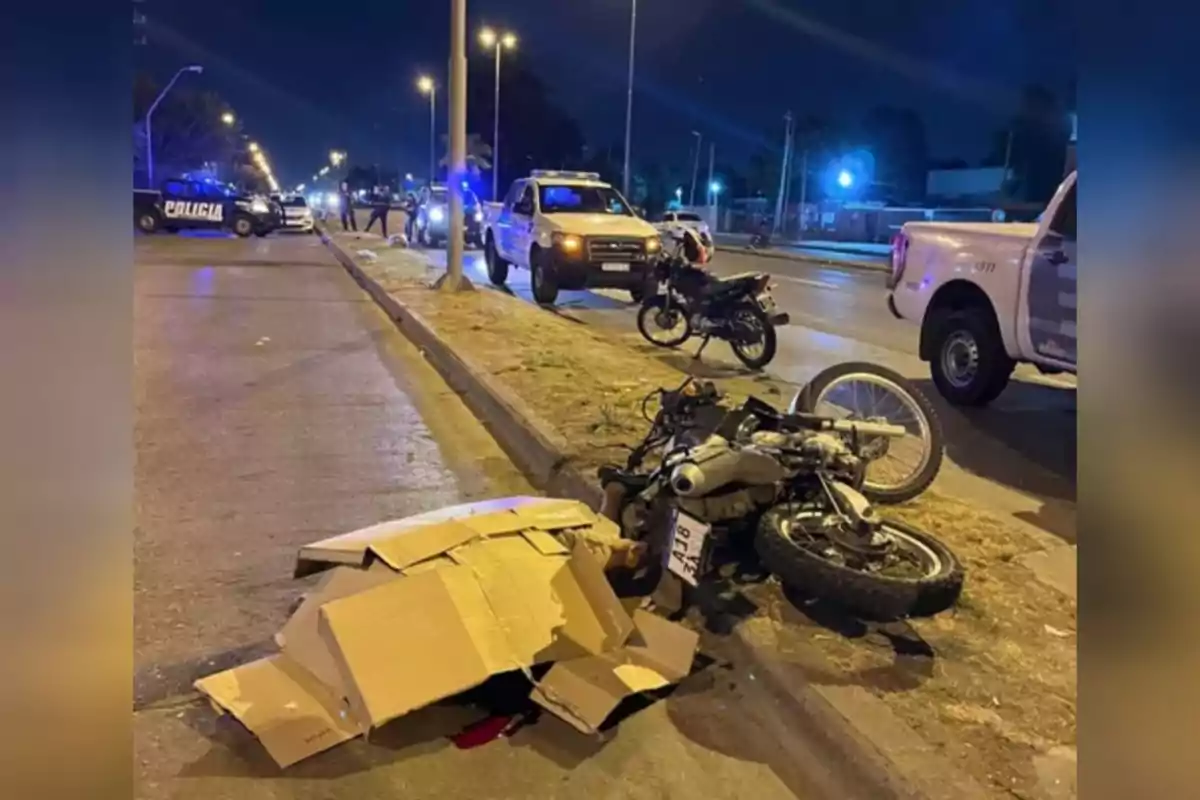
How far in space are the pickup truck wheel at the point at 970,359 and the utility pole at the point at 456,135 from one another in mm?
10093

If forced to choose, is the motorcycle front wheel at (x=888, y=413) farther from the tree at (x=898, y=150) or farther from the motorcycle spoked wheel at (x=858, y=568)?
the tree at (x=898, y=150)

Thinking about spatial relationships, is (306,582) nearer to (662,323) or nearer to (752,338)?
(752,338)

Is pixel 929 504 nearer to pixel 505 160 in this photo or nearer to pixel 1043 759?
pixel 1043 759

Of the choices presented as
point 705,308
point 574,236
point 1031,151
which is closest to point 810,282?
point 574,236

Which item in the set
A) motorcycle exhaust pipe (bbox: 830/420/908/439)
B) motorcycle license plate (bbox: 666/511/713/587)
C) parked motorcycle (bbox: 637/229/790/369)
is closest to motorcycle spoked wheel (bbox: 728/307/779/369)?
parked motorcycle (bbox: 637/229/790/369)

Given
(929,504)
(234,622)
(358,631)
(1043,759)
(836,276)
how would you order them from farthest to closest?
(836,276)
(929,504)
(234,622)
(358,631)
(1043,759)

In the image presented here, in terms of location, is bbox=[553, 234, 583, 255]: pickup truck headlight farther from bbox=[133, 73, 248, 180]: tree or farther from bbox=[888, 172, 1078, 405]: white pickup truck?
bbox=[133, 73, 248, 180]: tree

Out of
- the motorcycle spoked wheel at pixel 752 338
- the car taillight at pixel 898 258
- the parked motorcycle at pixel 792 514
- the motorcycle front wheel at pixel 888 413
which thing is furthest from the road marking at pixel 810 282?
the parked motorcycle at pixel 792 514

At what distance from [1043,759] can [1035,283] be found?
578 centimetres

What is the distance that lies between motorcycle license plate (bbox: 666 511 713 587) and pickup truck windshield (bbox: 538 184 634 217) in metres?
15.0

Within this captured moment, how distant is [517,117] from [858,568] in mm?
62934

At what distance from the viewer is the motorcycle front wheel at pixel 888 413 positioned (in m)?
5.67
